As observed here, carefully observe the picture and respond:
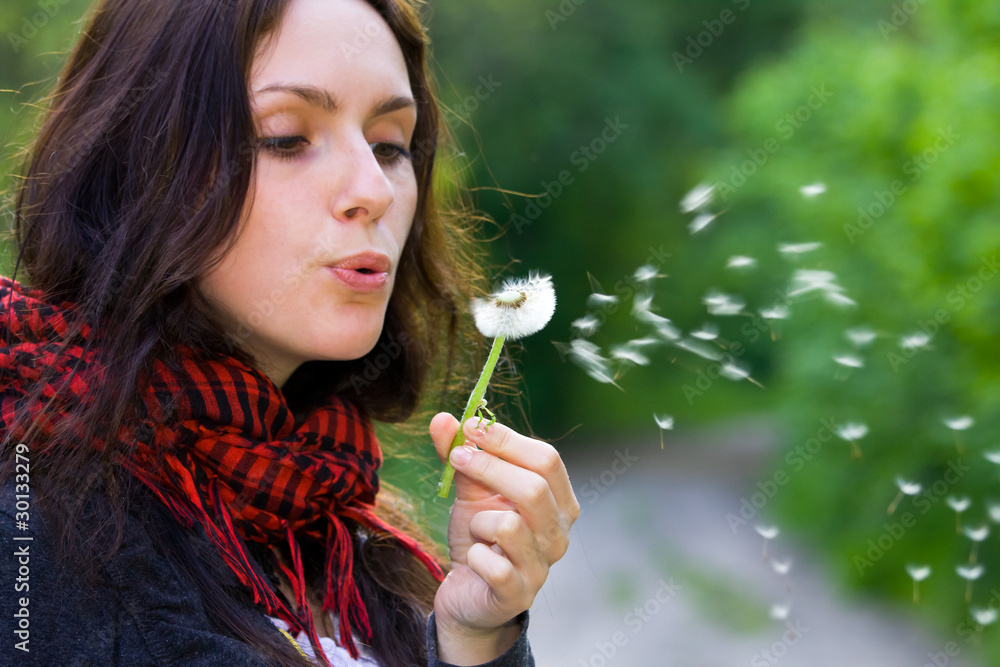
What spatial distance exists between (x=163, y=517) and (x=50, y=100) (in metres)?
0.95

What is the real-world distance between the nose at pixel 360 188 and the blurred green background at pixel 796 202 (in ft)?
1.88

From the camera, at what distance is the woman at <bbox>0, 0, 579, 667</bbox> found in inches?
52.8

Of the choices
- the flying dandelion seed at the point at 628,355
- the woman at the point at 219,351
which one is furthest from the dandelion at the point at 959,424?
the woman at the point at 219,351

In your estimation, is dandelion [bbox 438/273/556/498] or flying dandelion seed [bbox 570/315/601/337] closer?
dandelion [bbox 438/273/556/498]

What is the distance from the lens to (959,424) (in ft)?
11.0

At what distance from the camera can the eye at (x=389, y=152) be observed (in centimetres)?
177

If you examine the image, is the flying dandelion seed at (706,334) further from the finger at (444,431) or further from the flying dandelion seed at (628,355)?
the finger at (444,431)

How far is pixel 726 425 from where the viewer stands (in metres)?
12.6

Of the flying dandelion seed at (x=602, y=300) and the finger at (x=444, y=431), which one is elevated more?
the flying dandelion seed at (x=602, y=300)

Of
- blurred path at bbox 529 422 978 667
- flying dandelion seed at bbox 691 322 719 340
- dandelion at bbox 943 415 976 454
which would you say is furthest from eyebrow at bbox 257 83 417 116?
dandelion at bbox 943 415 976 454

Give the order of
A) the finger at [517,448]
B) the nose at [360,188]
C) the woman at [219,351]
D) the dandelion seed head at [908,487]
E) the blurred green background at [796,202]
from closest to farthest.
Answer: the woman at [219,351] < the finger at [517,448] < the nose at [360,188] < the dandelion seed head at [908,487] < the blurred green background at [796,202]

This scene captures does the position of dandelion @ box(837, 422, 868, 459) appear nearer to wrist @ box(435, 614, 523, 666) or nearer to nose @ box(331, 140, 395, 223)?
wrist @ box(435, 614, 523, 666)

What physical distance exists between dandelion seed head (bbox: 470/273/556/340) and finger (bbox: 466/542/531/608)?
1.25 feet

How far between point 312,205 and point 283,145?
0.42 feet
